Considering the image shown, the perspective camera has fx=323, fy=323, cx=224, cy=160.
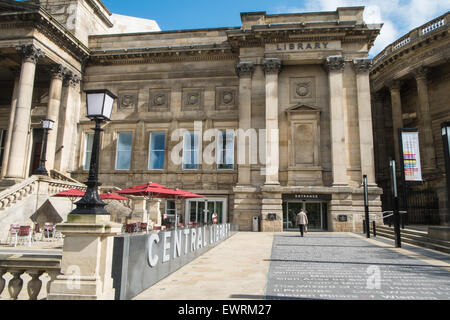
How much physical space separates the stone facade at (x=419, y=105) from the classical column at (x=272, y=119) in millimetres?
11090

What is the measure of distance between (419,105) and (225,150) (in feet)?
59.2

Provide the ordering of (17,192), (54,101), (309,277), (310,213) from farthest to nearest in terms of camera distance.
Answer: (54,101) → (310,213) → (17,192) → (309,277)

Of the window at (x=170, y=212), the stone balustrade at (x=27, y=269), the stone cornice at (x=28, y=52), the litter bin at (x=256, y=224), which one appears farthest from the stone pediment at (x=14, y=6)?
the stone balustrade at (x=27, y=269)

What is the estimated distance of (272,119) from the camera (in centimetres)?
2438

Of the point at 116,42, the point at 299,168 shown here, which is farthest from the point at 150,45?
the point at 299,168

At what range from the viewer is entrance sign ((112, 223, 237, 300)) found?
18.5 feet

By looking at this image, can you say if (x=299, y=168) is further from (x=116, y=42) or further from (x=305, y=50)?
(x=116, y=42)

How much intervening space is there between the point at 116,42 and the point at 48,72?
6.39 metres

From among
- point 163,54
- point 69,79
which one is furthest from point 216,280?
point 69,79

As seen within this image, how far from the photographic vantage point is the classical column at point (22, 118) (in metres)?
21.9

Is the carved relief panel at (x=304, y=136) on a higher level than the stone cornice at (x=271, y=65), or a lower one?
lower

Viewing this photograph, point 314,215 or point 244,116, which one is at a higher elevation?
point 244,116

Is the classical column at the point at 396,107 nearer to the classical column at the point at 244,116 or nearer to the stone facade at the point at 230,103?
the stone facade at the point at 230,103

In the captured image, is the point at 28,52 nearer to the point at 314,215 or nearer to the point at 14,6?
the point at 14,6
